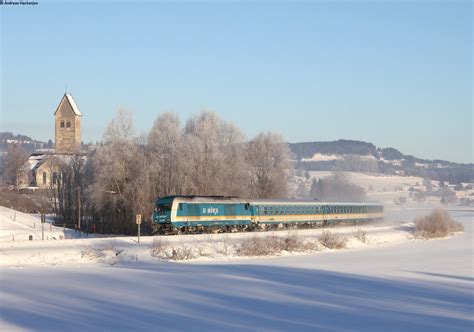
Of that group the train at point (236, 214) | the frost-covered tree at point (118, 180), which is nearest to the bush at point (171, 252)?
the train at point (236, 214)

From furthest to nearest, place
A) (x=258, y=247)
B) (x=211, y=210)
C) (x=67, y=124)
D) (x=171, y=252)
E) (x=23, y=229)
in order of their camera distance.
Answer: (x=67, y=124)
(x=23, y=229)
(x=211, y=210)
(x=258, y=247)
(x=171, y=252)

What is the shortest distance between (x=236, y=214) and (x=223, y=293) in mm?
31534

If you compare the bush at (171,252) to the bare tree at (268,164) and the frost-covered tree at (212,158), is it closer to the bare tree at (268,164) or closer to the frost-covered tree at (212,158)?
the frost-covered tree at (212,158)

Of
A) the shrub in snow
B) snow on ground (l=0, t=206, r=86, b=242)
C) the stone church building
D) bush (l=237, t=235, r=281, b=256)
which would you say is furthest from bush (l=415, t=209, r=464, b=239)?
the stone church building

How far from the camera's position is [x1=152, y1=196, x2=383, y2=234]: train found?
47.2 meters

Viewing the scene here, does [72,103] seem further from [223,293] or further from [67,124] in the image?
[223,293]

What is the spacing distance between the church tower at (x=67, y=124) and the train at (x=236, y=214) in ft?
253

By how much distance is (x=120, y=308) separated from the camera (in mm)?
18391

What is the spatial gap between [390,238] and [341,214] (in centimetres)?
1157

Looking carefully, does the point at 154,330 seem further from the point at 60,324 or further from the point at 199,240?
the point at 199,240

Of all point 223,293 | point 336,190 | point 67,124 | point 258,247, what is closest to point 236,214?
point 258,247

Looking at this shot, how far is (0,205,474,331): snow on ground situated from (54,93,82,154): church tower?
101 metres

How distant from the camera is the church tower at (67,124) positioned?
133000mm

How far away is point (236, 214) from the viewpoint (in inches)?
2072
